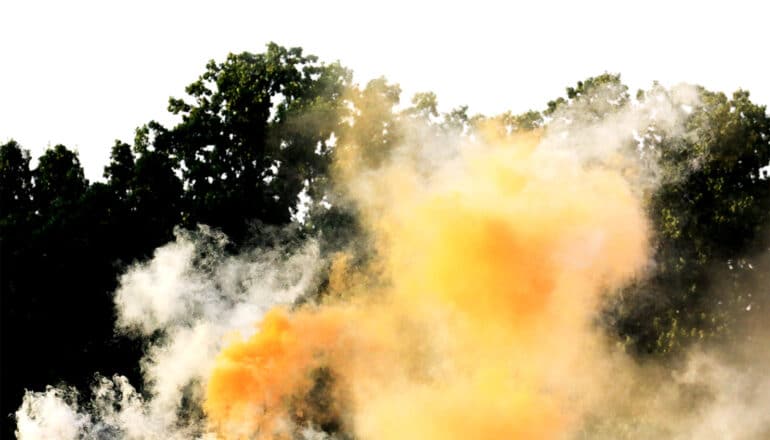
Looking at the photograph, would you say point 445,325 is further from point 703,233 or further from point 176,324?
point 703,233

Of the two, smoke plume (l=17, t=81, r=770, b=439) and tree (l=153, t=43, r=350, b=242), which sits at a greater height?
tree (l=153, t=43, r=350, b=242)

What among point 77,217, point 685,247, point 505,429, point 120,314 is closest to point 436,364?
point 505,429

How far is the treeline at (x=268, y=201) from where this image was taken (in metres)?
20.7

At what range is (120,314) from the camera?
2238 centimetres

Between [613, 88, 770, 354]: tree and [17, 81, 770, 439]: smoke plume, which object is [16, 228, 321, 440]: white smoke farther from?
[613, 88, 770, 354]: tree

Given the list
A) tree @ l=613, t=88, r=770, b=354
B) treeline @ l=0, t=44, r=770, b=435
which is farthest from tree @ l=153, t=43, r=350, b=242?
tree @ l=613, t=88, r=770, b=354

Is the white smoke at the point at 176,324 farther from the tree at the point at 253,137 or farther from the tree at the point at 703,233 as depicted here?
the tree at the point at 703,233

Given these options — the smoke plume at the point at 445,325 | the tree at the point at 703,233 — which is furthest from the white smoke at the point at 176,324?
the tree at the point at 703,233

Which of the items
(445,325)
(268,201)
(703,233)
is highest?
(268,201)

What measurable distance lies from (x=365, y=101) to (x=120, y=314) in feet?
30.6

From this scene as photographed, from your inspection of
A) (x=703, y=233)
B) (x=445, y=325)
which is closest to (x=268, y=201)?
(x=445, y=325)

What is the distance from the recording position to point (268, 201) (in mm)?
24875

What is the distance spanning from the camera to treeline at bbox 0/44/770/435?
20.7m

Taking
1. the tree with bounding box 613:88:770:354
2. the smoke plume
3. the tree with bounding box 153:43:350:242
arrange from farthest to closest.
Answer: the tree with bounding box 153:43:350:242 < the tree with bounding box 613:88:770:354 < the smoke plume
